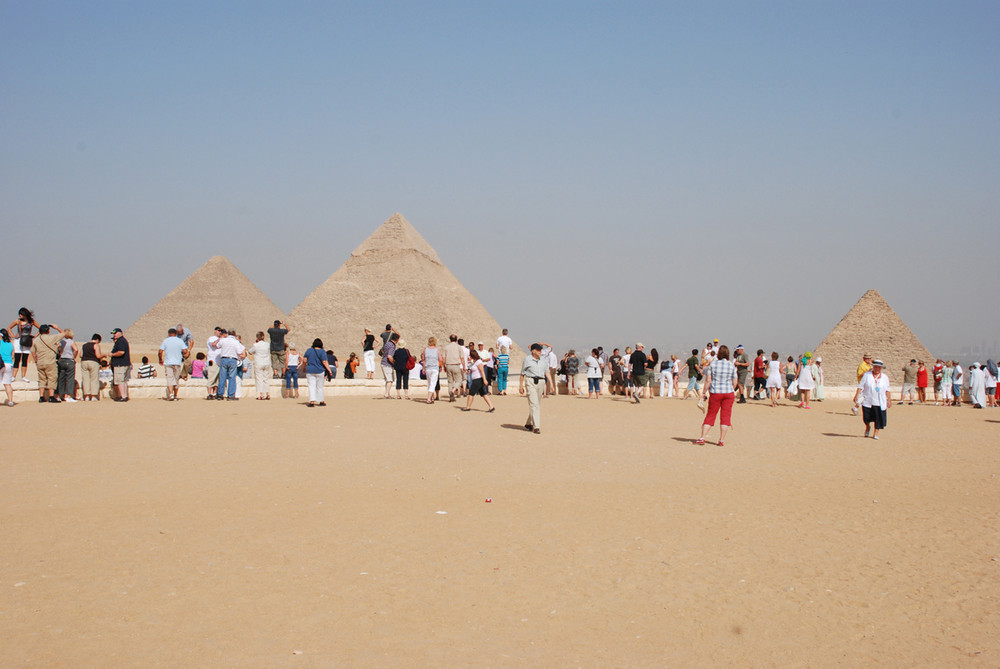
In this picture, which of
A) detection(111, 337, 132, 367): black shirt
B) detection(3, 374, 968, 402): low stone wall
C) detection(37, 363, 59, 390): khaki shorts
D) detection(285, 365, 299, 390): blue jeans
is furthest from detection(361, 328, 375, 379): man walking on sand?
detection(37, 363, 59, 390): khaki shorts

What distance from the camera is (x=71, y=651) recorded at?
3451 mm

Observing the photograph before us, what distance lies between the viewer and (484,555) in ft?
16.3

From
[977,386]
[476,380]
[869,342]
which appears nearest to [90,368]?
[476,380]

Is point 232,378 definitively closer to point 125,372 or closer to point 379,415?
point 125,372

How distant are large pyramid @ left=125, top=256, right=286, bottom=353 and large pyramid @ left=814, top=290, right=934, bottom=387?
35.2 metres

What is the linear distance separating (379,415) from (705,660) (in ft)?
31.1

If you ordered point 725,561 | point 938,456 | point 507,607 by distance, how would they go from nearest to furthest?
point 507,607 → point 725,561 → point 938,456

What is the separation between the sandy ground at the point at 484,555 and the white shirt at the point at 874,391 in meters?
1.69

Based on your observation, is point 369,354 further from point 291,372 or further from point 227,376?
point 227,376

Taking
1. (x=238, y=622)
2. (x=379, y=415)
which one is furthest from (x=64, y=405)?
(x=238, y=622)

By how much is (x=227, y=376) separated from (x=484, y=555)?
34.2 feet

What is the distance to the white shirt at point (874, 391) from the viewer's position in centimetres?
1115

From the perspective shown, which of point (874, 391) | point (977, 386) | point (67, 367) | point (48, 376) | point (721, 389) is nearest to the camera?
point (721, 389)

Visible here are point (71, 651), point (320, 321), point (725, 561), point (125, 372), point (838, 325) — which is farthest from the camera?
point (320, 321)
